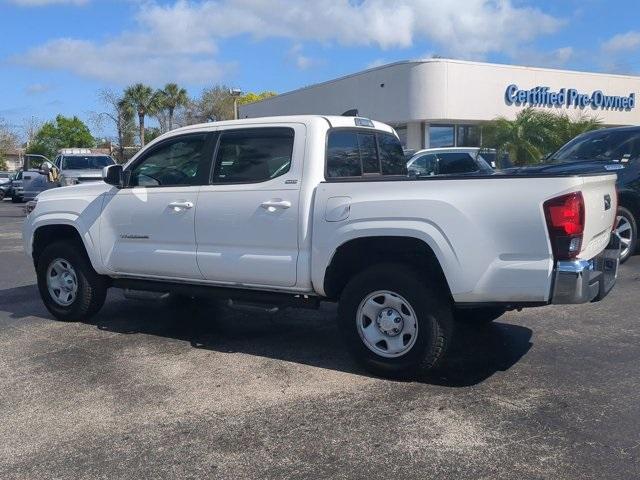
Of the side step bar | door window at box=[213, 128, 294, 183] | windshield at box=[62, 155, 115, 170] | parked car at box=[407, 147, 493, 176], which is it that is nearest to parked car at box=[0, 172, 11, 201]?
windshield at box=[62, 155, 115, 170]

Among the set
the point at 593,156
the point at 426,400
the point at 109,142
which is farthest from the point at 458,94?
the point at 109,142

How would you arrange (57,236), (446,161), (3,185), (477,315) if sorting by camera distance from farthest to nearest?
(3,185) < (446,161) < (57,236) < (477,315)

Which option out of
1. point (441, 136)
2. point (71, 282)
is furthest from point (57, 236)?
point (441, 136)

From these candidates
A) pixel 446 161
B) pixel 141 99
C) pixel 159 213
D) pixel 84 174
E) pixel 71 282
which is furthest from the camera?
pixel 141 99

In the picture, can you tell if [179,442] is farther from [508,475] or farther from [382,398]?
[508,475]

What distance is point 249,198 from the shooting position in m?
5.58

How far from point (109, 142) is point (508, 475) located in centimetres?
5356

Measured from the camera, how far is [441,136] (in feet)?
93.3

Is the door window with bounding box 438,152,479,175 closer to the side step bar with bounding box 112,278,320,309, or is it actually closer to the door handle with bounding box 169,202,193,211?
the side step bar with bounding box 112,278,320,309

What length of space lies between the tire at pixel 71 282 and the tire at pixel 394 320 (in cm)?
300

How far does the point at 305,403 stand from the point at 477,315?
7.59 feet

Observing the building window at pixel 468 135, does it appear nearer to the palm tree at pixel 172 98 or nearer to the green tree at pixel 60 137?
the palm tree at pixel 172 98

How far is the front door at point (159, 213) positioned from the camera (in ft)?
19.7

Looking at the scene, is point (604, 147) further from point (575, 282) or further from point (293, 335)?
point (575, 282)
